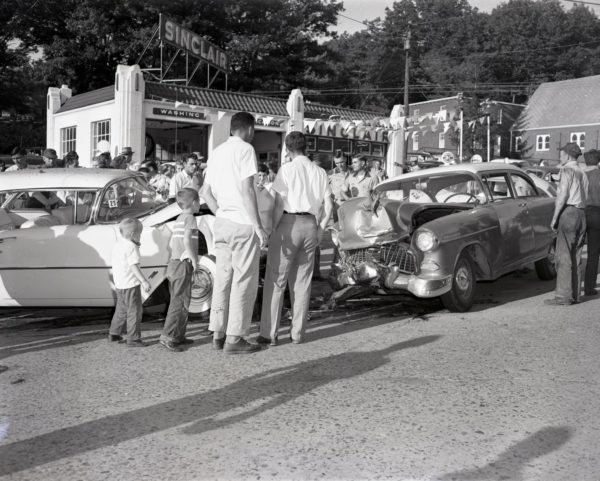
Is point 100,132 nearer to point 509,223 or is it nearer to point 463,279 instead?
point 509,223

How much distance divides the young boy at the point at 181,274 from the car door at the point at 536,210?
4.65 metres

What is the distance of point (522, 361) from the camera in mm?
5289

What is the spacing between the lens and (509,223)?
320 inches

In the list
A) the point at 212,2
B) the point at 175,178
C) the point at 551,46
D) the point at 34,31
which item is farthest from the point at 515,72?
the point at 175,178

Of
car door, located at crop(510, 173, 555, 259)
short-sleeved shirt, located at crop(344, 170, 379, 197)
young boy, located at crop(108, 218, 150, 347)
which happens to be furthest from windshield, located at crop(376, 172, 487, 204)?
young boy, located at crop(108, 218, 150, 347)

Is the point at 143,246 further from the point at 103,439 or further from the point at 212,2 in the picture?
the point at 212,2

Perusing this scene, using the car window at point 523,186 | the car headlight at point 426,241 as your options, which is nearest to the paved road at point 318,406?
the car headlight at point 426,241

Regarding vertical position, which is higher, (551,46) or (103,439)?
(551,46)

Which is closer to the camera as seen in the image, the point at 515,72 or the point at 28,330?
the point at 28,330

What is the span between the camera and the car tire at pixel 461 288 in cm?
Answer: 721

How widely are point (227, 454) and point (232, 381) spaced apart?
137 cm

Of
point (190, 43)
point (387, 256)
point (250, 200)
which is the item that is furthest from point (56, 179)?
point (190, 43)

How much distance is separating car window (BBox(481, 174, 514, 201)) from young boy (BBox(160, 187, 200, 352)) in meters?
4.06

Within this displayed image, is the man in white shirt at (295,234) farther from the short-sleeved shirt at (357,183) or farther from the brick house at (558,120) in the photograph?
the brick house at (558,120)
